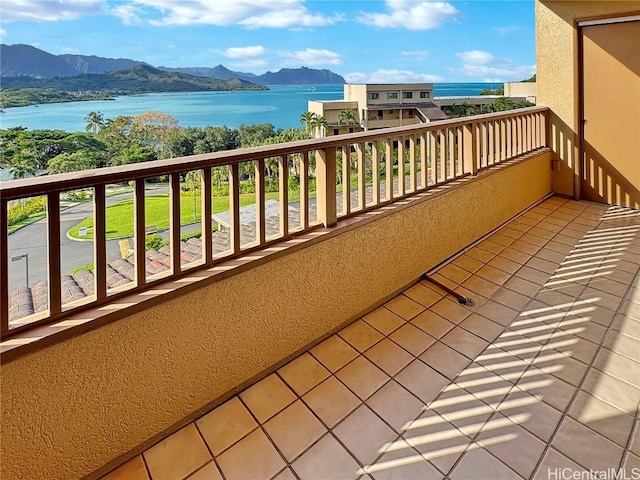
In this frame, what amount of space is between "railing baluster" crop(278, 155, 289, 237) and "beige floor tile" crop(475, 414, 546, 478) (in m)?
1.27

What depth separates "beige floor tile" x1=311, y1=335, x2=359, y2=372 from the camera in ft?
6.98

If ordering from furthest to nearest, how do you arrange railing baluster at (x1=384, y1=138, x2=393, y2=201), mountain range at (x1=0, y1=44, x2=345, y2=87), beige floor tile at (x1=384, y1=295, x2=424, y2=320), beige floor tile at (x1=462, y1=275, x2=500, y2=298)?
beige floor tile at (x1=462, y1=275, x2=500, y2=298), railing baluster at (x1=384, y1=138, x2=393, y2=201), beige floor tile at (x1=384, y1=295, x2=424, y2=320), mountain range at (x1=0, y1=44, x2=345, y2=87)

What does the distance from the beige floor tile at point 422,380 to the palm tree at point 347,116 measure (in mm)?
1697

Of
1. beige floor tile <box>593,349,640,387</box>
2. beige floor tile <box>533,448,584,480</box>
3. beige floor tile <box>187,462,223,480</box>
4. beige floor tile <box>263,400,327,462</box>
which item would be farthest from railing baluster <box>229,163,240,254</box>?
beige floor tile <box>593,349,640,387</box>

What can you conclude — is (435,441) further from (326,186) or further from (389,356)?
(326,186)

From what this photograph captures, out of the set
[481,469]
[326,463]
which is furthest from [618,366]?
[326,463]

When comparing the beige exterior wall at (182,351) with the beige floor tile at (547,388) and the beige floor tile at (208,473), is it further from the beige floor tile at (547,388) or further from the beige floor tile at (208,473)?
the beige floor tile at (547,388)

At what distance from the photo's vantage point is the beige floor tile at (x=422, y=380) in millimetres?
1887

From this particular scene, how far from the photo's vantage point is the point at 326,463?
1.54 meters

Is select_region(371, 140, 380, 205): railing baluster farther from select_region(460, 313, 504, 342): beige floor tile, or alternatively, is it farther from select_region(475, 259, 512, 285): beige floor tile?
select_region(475, 259, 512, 285): beige floor tile

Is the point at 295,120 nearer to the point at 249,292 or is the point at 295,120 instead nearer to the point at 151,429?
the point at 249,292

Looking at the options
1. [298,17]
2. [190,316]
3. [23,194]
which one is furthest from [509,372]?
[298,17]

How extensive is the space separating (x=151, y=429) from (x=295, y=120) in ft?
6.51

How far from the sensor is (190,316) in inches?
67.5
